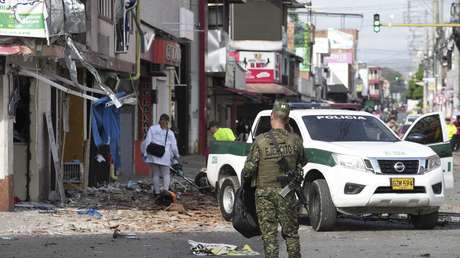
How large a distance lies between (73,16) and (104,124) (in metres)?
4.72

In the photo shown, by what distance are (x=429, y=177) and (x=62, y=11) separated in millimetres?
6006

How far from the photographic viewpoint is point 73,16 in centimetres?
1313

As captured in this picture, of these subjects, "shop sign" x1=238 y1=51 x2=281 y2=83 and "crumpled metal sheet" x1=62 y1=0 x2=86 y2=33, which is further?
"shop sign" x1=238 y1=51 x2=281 y2=83

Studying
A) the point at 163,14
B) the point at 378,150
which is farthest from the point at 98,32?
the point at 378,150

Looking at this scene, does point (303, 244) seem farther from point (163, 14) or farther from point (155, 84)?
point (163, 14)

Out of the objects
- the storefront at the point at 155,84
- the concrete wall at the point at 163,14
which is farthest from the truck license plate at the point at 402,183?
the concrete wall at the point at 163,14

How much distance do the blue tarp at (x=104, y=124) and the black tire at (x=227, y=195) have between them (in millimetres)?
3667

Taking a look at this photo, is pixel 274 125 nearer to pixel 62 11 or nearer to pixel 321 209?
pixel 321 209

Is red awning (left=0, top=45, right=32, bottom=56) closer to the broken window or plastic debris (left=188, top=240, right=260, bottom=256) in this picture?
plastic debris (left=188, top=240, right=260, bottom=256)

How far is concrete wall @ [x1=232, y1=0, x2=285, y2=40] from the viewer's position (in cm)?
5306

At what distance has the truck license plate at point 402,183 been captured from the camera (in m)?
11.9

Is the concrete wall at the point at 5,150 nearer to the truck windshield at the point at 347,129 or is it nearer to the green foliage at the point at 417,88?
the truck windshield at the point at 347,129

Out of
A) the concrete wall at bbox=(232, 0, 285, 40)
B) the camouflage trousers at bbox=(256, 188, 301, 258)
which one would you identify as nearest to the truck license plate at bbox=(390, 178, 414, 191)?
the camouflage trousers at bbox=(256, 188, 301, 258)

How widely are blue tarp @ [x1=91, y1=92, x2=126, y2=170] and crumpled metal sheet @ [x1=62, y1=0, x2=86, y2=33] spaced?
3459 millimetres
